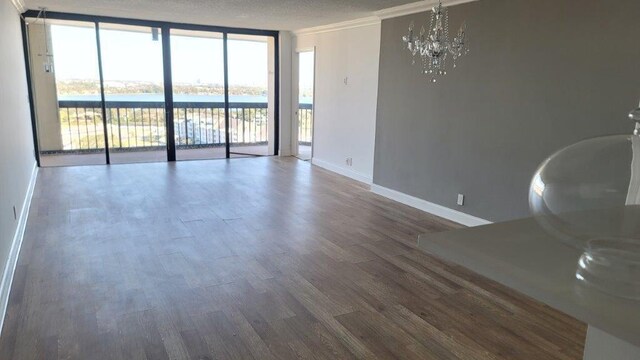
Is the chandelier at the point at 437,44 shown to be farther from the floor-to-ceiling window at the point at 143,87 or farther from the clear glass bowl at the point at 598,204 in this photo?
the floor-to-ceiling window at the point at 143,87

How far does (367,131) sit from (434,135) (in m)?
1.55

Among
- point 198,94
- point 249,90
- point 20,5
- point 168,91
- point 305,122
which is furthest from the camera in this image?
point 305,122

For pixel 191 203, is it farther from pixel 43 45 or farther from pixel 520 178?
pixel 43 45

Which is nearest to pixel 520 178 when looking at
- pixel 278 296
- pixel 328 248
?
pixel 328 248

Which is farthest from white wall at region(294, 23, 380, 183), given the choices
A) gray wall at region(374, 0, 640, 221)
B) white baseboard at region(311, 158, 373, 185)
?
gray wall at region(374, 0, 640, 221)

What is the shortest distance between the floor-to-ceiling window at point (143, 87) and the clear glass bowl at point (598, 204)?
7520 mm

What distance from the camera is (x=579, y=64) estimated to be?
3.45 meters

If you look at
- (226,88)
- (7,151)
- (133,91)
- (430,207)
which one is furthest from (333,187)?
(133,91)

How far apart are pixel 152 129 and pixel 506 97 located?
276 inches

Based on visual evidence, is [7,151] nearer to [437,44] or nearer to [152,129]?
[437,44]

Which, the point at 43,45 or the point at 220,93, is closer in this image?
the point at 43,45

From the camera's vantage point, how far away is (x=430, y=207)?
511cm

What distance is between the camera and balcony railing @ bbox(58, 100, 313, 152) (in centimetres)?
789

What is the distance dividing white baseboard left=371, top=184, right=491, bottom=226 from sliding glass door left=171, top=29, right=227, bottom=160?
3.92 meters
